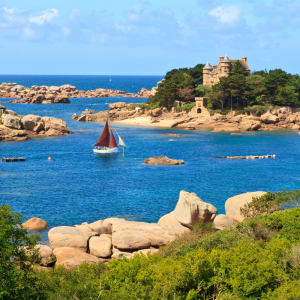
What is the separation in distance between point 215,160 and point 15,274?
5625 cm

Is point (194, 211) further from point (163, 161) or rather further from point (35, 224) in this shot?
point (163, 161)

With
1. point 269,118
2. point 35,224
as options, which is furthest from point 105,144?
point 269,118

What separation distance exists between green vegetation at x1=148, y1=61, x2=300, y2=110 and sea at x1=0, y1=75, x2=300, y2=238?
543 inches

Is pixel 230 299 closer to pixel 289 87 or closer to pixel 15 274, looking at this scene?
pixel 15 274

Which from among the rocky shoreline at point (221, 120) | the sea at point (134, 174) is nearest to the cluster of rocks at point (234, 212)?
the sea at point (134, 174)

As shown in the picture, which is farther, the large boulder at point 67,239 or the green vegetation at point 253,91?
the green vegetation at point 253,91

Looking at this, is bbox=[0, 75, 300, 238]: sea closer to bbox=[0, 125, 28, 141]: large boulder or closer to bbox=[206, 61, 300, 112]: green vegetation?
bbox=[0, 125, 28, 141]: large boulder

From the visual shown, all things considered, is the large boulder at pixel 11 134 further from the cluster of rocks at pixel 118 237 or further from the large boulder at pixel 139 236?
the large boulder at pixel 139 236

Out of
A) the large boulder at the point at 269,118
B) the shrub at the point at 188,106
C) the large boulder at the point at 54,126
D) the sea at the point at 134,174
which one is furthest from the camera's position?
the shrub at the point at 188,106

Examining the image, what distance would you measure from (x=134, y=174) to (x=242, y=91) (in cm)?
5429

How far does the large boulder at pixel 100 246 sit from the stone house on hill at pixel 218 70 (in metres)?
89.8

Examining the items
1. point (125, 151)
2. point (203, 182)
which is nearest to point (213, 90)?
point (125, 151)

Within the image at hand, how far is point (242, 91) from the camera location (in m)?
108

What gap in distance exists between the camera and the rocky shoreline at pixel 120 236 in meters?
30.3
